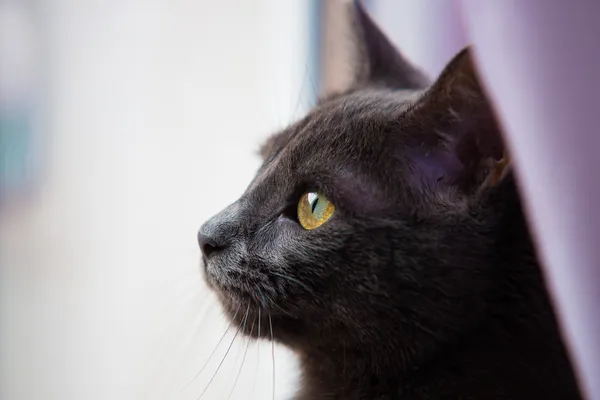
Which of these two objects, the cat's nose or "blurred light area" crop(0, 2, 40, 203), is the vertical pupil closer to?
the cat's nose

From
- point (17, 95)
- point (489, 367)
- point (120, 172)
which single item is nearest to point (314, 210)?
point (489, 367)

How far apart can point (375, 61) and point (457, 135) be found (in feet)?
1.07

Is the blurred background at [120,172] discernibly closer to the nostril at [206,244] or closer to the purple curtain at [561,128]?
the nostril at [206,244]

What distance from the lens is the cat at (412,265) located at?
0.64 metres

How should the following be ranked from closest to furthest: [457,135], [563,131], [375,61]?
[563,131], [457,135], [375,61]

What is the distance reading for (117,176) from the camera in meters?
1.02

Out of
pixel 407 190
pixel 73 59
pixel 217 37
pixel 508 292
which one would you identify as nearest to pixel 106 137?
pixel 73 59

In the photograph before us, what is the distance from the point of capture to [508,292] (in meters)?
0.66

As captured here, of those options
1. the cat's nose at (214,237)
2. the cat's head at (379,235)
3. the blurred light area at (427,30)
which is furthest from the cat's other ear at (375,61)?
the cat's nose at (214,237)

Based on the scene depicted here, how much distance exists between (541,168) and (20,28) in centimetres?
81

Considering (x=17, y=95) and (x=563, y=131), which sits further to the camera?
(x=17, y=95)

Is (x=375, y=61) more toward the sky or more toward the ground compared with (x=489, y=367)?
more toward the sky

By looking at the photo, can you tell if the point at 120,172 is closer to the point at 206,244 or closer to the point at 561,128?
the point at 206,244

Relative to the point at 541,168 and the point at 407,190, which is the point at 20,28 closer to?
the point at 407,190
